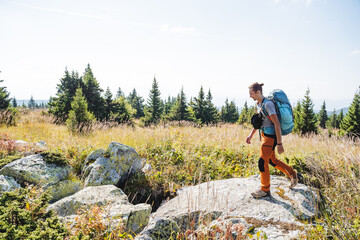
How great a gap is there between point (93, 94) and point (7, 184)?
2168 centimetres

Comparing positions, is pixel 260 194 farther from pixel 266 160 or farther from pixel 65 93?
pixel 65 93

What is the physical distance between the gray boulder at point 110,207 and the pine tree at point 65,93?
19.3 metres

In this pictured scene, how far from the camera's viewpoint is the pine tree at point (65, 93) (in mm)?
19625

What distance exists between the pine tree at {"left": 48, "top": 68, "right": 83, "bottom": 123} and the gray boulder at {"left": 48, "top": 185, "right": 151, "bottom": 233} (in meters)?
19.3

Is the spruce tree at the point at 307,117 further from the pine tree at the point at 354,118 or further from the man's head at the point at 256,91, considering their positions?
the man's head at the point at 256,91

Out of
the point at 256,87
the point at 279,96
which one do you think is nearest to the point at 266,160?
the point at 279,96

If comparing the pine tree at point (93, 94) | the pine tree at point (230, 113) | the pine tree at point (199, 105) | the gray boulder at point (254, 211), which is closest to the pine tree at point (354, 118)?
the pine tree at point (199, 105)

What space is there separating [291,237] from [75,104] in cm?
1061

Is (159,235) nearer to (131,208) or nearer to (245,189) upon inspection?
(131,208)

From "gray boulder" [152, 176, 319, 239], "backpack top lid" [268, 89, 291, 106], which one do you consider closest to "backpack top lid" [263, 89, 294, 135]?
"backpack top lid" [268, 89, 291, 106]

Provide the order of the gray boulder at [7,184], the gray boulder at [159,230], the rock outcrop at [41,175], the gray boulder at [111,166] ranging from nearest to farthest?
the gray boulder at [159,230]
the gray boulder at [7,184]
the rock outcrop at [41,175]
the gray boulder at [111,166]

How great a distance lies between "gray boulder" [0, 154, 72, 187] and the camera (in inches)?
159

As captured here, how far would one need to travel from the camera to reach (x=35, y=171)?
13.8ft

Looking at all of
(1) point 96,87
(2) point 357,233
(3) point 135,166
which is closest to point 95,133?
(3) point 135,166
